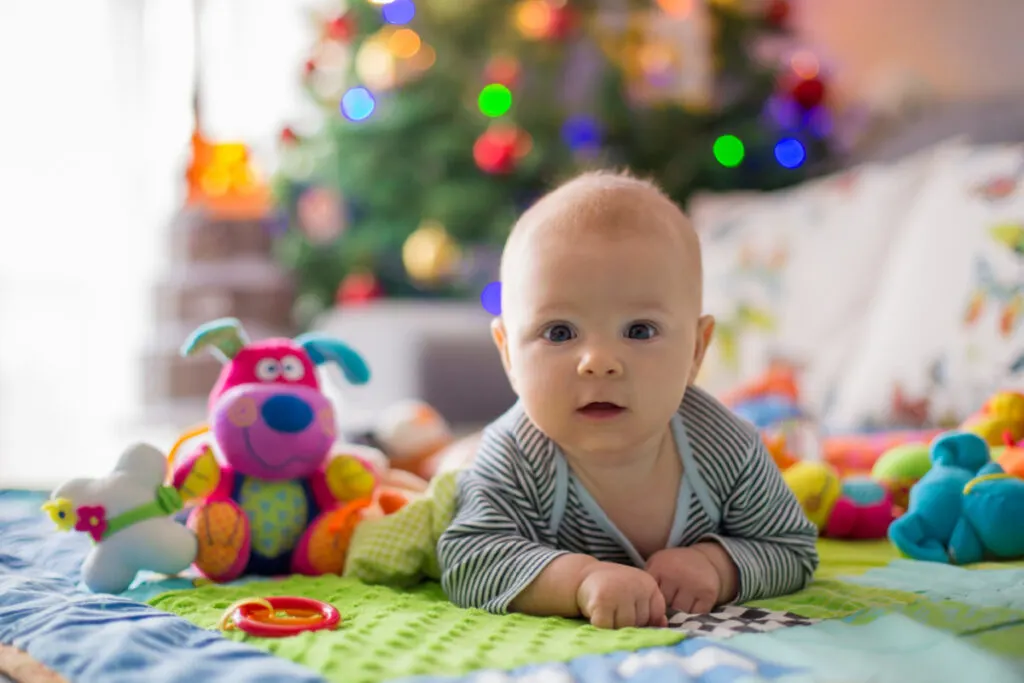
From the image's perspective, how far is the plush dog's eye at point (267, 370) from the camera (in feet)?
3.90

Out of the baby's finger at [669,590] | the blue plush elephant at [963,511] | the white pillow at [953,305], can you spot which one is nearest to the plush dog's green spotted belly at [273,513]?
the baby's finger at [669,590]

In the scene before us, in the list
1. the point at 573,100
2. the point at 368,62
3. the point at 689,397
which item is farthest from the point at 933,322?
the point at 368,62

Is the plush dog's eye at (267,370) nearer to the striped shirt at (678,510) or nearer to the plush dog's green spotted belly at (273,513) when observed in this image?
the plush dog's green spotted belly at (273,513)

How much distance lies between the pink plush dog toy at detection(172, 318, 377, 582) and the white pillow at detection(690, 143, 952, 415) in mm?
1156

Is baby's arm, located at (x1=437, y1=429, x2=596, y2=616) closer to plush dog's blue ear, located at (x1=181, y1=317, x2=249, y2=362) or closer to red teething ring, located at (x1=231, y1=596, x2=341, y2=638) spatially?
red teething ring, located at (x1=231, y1=596, x2=341, y2=638)

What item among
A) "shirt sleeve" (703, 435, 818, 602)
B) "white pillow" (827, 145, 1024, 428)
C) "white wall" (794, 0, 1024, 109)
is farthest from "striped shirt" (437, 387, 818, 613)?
"white wall" (794, 0, 1024, 109)

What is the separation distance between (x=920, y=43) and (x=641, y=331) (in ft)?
8.02

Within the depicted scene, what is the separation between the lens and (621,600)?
892 mm

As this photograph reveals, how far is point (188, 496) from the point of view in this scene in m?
1.13

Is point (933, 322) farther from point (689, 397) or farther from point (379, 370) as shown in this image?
point (379, 370)

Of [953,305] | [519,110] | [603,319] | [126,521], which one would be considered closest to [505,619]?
[603,319]

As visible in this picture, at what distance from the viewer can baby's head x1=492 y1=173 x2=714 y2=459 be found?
0.97 meters

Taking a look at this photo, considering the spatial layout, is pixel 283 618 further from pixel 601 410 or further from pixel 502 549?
pixel 601 410

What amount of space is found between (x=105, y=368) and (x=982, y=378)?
2.88m
